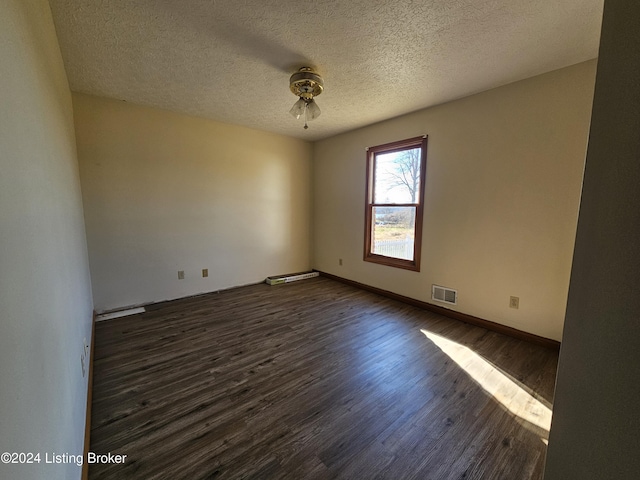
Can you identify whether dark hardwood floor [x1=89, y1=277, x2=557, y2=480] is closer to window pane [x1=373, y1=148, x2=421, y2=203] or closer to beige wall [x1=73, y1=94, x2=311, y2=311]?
beige wall [x1=73, y1=94, x2=311, y2=311]

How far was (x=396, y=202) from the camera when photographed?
357 centimetres

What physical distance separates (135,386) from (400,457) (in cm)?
179

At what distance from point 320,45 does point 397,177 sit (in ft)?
6.72

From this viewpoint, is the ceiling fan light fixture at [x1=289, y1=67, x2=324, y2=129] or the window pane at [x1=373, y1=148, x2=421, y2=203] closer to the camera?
the ceiling fan light fixture at [x1=289, y1=67, x2=324, y2=129]

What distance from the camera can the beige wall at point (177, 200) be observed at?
2910mm

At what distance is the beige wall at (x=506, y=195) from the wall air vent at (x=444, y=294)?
0.07 m

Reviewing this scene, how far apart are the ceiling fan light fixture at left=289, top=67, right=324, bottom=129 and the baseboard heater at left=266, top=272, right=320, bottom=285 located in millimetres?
2650

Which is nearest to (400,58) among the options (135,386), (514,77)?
(514,77)

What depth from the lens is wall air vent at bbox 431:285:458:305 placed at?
9.87ft

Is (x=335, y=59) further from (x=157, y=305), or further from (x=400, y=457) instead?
(x=157, y=305)

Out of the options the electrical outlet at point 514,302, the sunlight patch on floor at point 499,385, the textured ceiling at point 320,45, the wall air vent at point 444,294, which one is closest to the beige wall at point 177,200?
the textured ceiling at point 320,45

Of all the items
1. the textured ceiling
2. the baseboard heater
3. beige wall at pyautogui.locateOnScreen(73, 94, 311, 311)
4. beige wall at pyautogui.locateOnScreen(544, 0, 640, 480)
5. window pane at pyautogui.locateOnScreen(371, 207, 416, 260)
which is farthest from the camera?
the baseboard heater

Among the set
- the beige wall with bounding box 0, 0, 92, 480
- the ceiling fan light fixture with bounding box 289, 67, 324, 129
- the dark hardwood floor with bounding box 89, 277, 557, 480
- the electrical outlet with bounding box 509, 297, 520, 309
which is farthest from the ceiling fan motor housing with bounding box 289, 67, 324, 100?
the electrical outlet with bounding box 509, 297, 520, 309

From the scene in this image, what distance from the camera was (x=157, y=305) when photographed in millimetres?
3291
